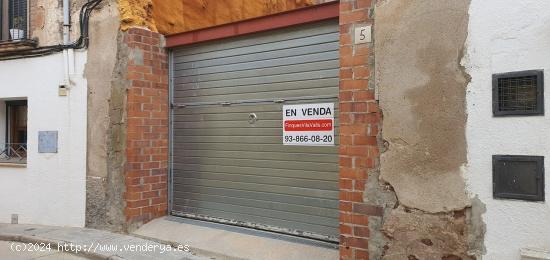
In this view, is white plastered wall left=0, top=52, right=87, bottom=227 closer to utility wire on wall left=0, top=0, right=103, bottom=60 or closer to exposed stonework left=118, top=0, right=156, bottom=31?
utility wire on wall left=0, top=0, right=103, bottom=60

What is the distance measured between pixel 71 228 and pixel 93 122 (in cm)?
161

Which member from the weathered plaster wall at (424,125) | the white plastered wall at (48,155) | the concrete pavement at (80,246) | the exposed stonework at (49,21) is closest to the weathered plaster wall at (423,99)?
the weathered plaster wall at (424,125)

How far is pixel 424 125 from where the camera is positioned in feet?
11.4

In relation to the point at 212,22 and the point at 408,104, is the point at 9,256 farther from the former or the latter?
the point at 408,104

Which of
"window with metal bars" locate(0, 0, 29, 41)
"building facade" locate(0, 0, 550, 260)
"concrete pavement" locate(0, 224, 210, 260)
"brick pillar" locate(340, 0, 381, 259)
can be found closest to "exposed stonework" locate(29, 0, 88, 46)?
"building facade" locate(0, 0, 550, 260)

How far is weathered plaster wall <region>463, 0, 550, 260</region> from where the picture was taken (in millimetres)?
3000

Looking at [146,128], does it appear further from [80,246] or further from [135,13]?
[80,246]

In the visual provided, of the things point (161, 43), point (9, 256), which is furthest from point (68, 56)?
point (9, 256)

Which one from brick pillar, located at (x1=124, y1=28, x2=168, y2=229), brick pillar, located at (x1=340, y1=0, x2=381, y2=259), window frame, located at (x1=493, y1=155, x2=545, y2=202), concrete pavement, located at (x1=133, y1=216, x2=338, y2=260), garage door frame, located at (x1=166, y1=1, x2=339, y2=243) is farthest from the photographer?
brick pillar, located at (x1=124, y1=28, x2=168, y2=229)

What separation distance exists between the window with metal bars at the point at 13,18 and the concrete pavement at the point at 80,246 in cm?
326

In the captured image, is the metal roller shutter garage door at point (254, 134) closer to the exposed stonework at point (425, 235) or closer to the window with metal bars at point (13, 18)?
the exposed stonework at point (425, 235)

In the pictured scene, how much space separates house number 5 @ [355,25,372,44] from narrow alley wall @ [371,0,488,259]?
0.37 feet

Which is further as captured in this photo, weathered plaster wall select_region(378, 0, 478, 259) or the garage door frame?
the garage door frame

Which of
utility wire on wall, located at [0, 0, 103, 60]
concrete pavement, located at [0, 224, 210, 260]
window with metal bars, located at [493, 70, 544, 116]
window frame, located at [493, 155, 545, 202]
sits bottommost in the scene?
concrete pavement, located at [0, 224, 210, 260]
